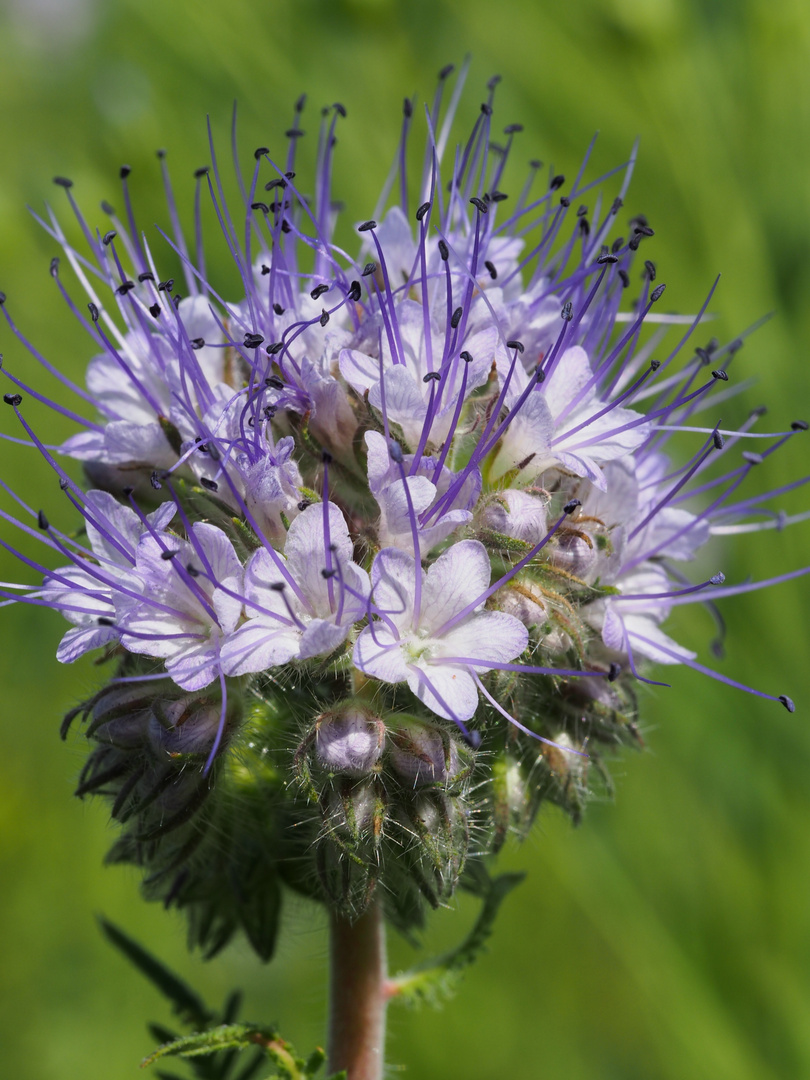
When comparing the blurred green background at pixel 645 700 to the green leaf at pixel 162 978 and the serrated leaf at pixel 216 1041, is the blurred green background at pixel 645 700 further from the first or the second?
the serrated leaf at pixel 216 1041

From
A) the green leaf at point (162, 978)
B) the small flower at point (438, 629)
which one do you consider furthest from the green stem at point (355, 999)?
the small flower at point (438, 629)

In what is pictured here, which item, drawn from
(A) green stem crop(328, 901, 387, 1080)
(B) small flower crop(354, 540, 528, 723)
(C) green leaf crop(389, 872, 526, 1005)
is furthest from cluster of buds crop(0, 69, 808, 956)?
(C) green leaf crop(389, 872, 526, 1005)

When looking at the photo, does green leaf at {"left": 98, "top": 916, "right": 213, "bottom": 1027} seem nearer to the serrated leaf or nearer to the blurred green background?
the serrated leaf

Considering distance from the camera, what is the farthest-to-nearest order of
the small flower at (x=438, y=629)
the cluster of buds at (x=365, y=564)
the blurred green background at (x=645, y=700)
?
the blurred green background at (x=645, y=700) < the cluster of buds at (x=365, y=564) < the small flower at (x=438, y=629)

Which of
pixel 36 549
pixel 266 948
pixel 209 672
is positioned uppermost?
pixel 36 549

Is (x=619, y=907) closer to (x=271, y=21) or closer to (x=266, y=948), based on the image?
(x=266, y=948)

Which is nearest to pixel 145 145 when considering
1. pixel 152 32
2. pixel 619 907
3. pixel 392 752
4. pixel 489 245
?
pixel 152 32

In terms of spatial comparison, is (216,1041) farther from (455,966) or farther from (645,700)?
(645,700)
